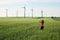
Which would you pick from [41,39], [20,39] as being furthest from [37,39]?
[20,39]

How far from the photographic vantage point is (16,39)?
1689cm

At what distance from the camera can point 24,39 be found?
651 inches

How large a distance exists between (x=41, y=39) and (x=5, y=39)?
10.9 ft

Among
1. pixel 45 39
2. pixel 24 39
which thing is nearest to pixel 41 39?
pixel 45 39

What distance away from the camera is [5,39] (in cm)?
1719

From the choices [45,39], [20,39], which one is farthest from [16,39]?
[45,39]

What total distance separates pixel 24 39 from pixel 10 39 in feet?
4.62

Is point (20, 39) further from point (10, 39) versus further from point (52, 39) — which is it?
point (52, 39)

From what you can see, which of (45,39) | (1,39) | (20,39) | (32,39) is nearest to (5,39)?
(1,39)

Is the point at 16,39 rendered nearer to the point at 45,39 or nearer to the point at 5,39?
the point at 5,39

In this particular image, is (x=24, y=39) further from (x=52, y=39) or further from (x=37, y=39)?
(x=52, y=39)

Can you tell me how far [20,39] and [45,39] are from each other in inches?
87.8

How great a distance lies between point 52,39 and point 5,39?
4289mm

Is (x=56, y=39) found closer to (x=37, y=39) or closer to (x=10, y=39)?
(x=37, y=39)
